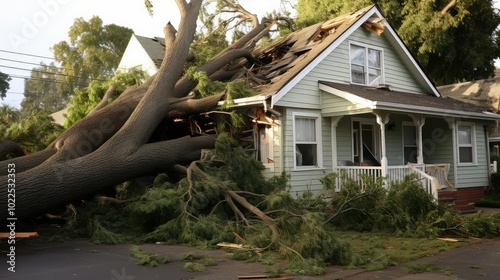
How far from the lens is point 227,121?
44.0 feet

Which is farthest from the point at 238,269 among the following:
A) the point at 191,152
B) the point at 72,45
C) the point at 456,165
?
the point at 72,45

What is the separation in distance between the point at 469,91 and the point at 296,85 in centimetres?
1650

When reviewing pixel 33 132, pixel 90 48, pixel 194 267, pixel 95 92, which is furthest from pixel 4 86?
pixel 194 267

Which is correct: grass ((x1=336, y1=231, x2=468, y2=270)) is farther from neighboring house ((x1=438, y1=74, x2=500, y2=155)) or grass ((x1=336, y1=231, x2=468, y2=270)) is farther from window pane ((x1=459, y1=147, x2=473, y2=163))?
neighboring house ((x1=438, y1=74, x2=500, y2=155))

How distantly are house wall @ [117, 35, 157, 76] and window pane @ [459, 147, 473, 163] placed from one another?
1450cm

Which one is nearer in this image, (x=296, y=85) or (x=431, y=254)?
(x=431, y=254)

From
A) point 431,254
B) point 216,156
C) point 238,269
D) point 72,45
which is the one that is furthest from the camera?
point 72,45

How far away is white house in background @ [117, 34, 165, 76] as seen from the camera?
78.5 feet

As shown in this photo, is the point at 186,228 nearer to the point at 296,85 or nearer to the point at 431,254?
the point at 431,254

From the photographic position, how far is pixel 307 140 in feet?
45.0

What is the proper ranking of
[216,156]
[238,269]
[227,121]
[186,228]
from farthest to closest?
[227,121]
[216,156]
[186,228]
[238,269]

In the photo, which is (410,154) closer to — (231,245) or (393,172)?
(393,172)

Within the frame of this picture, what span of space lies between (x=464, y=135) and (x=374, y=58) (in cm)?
479

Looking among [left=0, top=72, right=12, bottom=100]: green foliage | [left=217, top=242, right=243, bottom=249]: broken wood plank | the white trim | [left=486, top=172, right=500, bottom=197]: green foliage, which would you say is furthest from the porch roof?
[left=0, top=72, right=12, bottom=100]: green foliage
